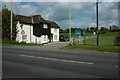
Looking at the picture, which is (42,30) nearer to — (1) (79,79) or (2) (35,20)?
(2) (35,20)

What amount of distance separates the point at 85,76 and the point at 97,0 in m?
18.4

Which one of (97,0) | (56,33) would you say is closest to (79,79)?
(97,0)

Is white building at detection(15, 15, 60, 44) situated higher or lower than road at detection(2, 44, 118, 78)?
higher

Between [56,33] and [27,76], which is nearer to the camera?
[27,76]

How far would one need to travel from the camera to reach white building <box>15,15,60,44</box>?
35.0 meters

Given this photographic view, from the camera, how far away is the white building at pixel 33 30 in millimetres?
35000

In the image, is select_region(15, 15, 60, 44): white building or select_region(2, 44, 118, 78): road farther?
select_region(15, 15, 60, 44): white building

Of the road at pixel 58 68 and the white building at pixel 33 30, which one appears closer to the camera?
the road at pixel 58 68

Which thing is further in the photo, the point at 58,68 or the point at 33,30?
the point at 33,30

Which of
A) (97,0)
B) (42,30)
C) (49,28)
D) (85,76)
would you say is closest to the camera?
(85,76)

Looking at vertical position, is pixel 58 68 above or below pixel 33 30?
below

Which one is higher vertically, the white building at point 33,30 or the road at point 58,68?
the white building at point 33,30

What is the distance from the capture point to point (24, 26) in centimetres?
3562

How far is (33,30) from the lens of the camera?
1518 inches
